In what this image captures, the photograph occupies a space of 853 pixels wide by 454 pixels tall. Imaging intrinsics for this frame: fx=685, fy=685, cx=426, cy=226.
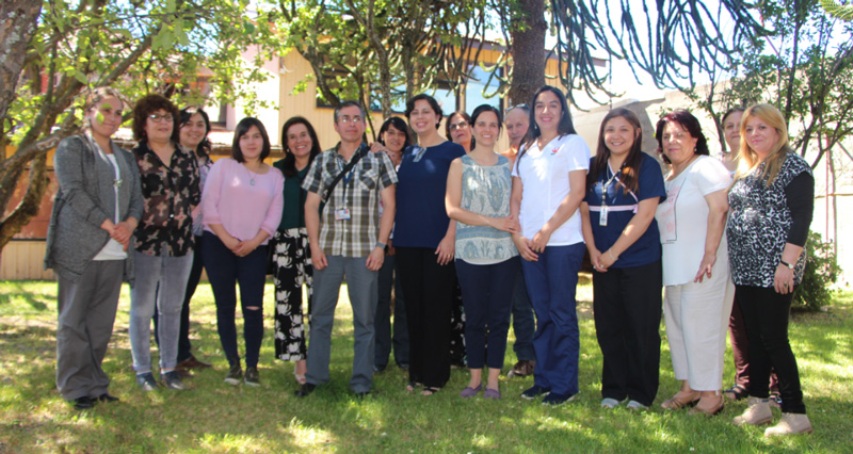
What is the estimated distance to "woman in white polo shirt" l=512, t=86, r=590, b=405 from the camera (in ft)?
15.1

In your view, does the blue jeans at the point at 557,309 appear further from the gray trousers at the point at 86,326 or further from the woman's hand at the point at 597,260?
the gray trousers at the point at 86,326

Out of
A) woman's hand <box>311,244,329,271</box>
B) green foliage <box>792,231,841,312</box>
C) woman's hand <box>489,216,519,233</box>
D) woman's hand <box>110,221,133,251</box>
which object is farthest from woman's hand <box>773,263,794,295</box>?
green foliage <box>792,231,841,312</box>

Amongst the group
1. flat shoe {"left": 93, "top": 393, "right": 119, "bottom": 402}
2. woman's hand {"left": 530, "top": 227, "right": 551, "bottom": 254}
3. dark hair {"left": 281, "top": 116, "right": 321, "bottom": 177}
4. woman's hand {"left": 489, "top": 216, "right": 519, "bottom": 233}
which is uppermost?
dark hair {"left": 281, "top": 116, "right": 321, "bottom": 177}

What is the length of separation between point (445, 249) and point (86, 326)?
2.47 m

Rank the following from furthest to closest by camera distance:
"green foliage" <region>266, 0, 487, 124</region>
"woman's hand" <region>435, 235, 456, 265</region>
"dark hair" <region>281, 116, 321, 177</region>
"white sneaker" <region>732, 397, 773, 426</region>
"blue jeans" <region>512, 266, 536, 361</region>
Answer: "green foliage" <region>266, 0, 487, 124</region> < "blue jeans" <region>512, 266, 536, 361</region> < "dark hair" <region>281, 116, 321, 177</region> < "woman's hand" <region>435, 235, 456, 265</region> < "white sneaker" <region>732, 397, 773, 426</region>

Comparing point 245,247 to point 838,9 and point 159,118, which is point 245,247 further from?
point 838,9

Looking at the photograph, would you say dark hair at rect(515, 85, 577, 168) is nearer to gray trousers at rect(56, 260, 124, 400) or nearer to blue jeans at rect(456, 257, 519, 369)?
blue jeans at rect(456, 257, 519, 369)

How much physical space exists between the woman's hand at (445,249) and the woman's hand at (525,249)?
1.51 feet

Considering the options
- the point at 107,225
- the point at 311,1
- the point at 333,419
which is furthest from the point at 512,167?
the point at 311,1

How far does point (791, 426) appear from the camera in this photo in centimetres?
404

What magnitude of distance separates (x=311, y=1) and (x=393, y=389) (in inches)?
235

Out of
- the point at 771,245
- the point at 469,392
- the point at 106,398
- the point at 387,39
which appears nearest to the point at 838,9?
the point at 771,245

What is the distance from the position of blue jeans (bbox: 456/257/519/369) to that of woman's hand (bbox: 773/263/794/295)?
166 centimetres

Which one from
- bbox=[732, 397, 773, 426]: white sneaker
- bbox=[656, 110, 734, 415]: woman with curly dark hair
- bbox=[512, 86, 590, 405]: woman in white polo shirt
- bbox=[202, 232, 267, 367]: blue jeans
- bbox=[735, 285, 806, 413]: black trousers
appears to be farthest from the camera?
bbox=[202, 232, 267, 367]: blue jeans
